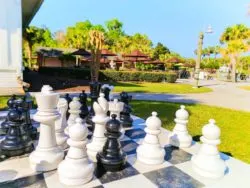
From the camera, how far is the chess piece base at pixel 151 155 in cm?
175

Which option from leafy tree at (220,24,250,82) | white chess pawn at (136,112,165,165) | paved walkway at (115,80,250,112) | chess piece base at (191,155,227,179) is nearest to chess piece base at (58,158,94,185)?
white chess pawn at (136,112,165,165)

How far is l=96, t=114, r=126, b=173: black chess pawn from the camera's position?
1599mm

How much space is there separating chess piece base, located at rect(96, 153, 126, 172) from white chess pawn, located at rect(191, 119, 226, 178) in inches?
22.6

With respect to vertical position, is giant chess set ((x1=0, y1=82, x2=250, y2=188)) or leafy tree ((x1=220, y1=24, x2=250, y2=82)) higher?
leafy tree ((x1=220, y1=24, x2=250, y2=82))

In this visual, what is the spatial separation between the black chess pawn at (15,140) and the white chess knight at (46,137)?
214 mm

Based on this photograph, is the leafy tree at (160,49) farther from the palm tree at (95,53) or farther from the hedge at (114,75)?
the palm tree at (95,53)

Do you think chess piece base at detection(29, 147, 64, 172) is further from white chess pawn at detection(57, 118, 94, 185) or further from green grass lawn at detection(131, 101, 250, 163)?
green grass lawn at detection(131, 101, 250, 163)

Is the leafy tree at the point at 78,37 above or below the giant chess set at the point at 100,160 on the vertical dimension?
above

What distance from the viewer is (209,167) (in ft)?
5.21

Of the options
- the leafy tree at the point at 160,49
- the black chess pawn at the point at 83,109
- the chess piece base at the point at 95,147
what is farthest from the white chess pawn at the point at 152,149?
the leafy tree at the point at 160,49

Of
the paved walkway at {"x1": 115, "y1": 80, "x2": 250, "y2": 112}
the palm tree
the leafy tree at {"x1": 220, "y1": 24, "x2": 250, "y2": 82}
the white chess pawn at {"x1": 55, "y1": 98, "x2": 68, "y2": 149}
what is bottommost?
the paved walkway at {"x1": 115, "y1": 80, "x2": 250, "y2": 112}

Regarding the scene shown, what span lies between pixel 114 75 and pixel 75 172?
14.0 m

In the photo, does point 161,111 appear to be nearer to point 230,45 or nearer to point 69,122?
point 69,122

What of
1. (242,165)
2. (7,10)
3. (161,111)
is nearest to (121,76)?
(7,10)
